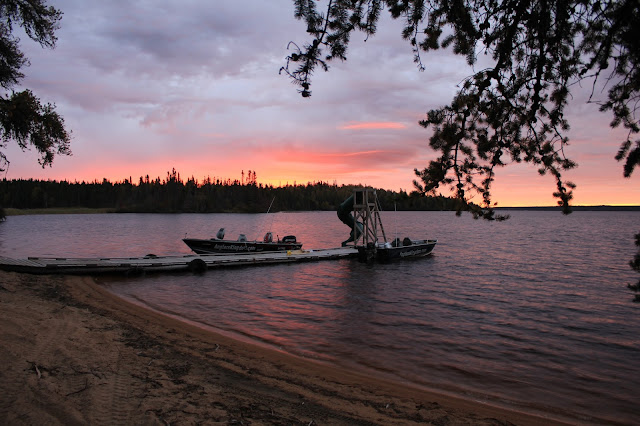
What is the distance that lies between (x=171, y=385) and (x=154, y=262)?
20809mm

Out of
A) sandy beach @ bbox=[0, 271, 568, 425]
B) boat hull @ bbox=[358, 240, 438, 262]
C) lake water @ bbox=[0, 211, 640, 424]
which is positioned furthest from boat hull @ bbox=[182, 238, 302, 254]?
sandy beach @ bbox=[0, 271, 568, 425]

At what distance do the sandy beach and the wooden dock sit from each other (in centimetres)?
1204

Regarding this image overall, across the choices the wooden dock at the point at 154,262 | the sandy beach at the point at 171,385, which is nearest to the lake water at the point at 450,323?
the wooden dock at the point at 154,262

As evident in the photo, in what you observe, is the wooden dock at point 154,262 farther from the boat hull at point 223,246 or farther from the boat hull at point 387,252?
the boat hull at point 387,252

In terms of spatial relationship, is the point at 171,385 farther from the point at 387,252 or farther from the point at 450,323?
the point at 387,252

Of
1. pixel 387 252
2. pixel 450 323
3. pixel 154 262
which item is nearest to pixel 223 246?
pixel 154 262

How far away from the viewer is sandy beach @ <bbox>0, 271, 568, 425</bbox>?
15.9ft

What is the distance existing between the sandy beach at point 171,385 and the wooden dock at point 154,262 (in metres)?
12.0

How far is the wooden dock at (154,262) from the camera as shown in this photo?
2091cm

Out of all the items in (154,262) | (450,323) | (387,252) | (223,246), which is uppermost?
(223,246)

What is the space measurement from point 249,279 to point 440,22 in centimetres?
2172

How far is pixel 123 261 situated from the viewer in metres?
24.3

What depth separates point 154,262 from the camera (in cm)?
2495

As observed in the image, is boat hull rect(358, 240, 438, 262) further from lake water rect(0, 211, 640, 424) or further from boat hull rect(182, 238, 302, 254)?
boat hull rect(182, 238, 302, 254)
